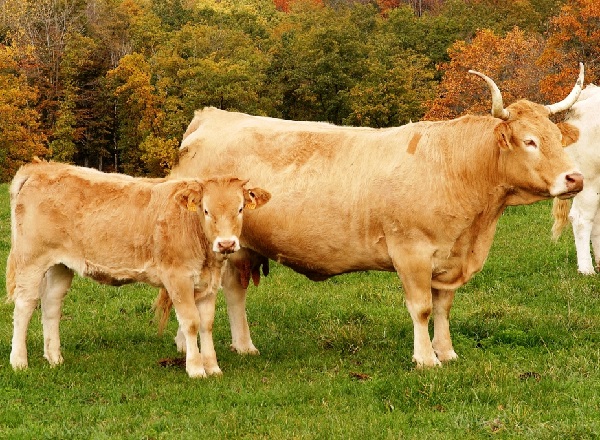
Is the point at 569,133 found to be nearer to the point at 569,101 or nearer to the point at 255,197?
the point at 569,101

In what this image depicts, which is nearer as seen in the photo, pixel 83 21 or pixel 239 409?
pixel 239 409

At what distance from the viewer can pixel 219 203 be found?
821 centimetres

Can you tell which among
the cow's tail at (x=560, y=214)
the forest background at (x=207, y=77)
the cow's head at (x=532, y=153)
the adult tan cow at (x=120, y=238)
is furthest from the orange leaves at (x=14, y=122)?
the cow's head at (x=532, y=153)

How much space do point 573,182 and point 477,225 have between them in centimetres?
109

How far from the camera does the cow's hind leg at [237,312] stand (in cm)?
959

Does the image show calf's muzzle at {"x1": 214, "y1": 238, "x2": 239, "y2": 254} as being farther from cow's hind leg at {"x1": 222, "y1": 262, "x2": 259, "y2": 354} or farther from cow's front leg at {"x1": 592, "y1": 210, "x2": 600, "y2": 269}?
cow's front leg at {"x1": 592, "y1": 210, "x2": 600, "y2": 269}

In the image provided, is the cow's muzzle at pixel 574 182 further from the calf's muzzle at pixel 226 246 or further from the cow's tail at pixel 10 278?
the cow's tail at pixel 10 278

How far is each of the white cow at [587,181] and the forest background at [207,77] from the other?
45533mm

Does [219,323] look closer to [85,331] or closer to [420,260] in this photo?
[85,331]

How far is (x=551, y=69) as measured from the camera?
5641 cm

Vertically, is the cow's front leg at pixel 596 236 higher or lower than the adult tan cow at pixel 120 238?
lower

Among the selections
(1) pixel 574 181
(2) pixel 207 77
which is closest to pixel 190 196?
(1) pixel 574 181

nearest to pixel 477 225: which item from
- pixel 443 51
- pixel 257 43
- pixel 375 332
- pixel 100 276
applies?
pixel 375 332

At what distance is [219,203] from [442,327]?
2687 mm
